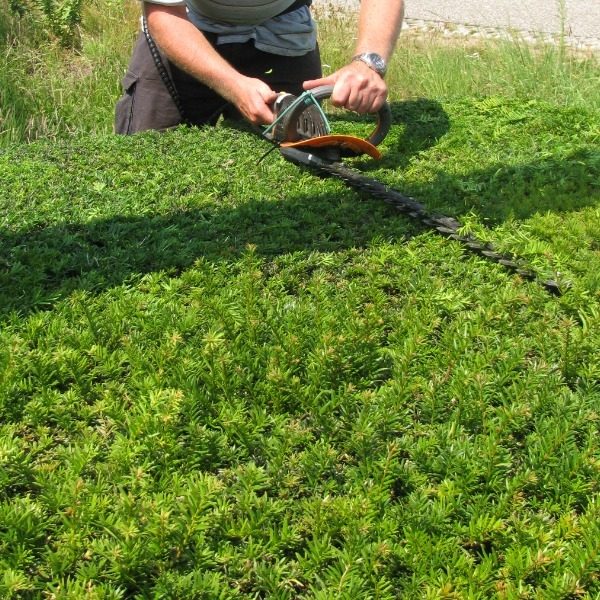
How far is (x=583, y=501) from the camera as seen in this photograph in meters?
2.12

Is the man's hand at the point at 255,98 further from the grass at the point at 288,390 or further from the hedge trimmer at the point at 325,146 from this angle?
the grass at the point at 288,390

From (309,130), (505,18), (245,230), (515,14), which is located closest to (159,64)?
(309,130)

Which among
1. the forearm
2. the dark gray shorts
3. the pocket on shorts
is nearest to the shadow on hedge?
the forearm

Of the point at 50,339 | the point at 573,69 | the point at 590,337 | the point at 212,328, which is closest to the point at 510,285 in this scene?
the point at 590,337

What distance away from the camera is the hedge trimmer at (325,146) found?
3619mm

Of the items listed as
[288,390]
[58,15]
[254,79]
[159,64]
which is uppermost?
[254,79]

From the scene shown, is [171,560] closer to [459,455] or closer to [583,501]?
[459,455]

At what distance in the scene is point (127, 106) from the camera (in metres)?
5.19

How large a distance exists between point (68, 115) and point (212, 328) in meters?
4.49

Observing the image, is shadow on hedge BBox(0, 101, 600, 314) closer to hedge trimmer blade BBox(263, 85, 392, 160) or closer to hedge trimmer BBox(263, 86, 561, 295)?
hedge trimmer BBox(263, 86, 561, 295)

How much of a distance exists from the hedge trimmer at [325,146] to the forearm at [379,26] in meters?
0.41

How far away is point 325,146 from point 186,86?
141 centimetres

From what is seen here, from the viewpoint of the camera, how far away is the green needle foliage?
1891mm

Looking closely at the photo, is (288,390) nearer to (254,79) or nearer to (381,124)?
(254,79)
